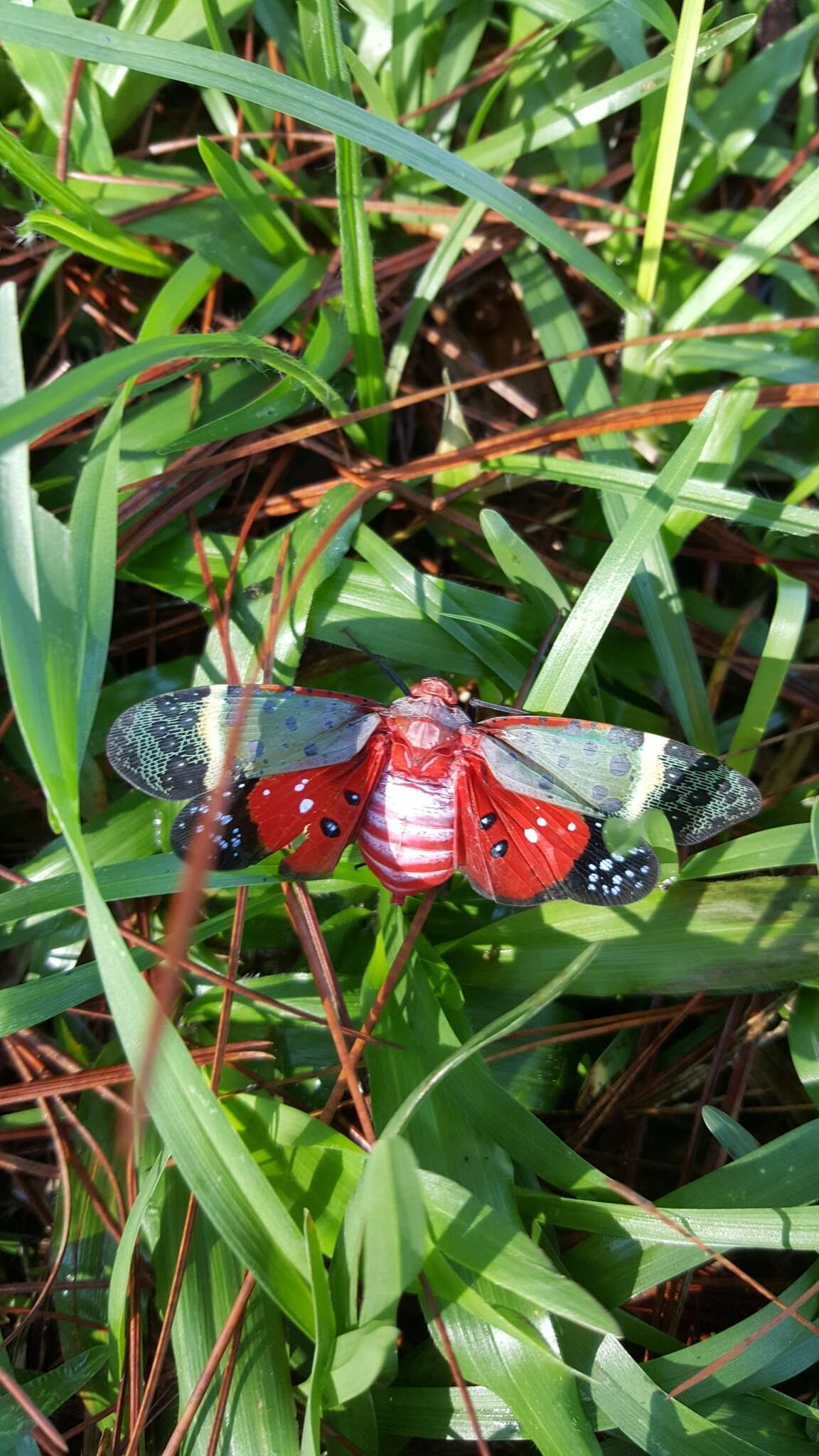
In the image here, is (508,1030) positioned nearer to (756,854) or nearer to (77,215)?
(756,854)

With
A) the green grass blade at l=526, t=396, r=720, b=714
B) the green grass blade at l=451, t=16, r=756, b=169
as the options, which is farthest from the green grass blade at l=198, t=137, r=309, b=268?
the green grass blade at l=526, t=396, r=720, b=714

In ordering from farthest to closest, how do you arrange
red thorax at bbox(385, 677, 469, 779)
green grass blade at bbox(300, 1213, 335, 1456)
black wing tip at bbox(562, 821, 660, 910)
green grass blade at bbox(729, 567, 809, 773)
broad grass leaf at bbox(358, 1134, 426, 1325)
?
green grass blade at bbox(729, 567, 809, 773) → red thorax at bbox(385, 677, 469, 779) → black wing tip at bbox(562, 821, 660, 910) → green grass blade at bbox(300, 1213, 335, 1456) → broad grass leaf at bbox(358, 1134, 426, 1325)

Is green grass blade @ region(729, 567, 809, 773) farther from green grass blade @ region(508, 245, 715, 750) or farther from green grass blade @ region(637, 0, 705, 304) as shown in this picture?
green grass blade @ region(637, 0, 705, 304)

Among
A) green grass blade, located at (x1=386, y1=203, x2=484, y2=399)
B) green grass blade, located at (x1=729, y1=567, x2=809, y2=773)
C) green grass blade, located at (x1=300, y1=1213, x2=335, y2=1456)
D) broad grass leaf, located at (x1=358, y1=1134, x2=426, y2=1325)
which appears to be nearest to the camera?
broad grass leaf, located at (x1=358, y1=1134, x2=426, y2=1325)

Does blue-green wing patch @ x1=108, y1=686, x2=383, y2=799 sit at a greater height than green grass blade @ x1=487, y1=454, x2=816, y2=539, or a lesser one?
lesser

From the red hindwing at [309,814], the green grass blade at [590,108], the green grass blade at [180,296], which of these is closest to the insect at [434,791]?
the red hindwing at [309,814]

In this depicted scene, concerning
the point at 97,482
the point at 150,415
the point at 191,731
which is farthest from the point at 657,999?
the point at 150,415

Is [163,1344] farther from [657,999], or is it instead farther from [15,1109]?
[657,999]

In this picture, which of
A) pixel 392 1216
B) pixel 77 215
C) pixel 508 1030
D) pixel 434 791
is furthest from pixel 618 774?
pixel 77 215
